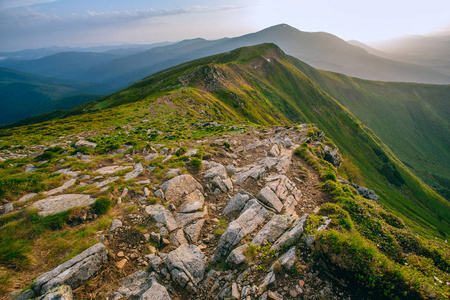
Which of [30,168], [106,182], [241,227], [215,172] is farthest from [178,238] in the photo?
[30,168]

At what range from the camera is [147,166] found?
49.3 ft

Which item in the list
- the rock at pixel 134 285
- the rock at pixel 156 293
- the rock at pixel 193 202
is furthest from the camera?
the rock at pixel 193 202

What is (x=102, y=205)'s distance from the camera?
31.9ft

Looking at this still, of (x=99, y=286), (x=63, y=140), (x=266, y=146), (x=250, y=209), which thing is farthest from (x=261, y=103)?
(x=99, y=286)

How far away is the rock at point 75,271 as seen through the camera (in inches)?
242

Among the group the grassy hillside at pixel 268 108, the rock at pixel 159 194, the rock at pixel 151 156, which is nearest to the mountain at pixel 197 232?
the rock at pixel 151 156

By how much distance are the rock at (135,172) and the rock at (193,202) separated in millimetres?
4453

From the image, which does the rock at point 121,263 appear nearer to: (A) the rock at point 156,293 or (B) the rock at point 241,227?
(A) the rock at point 156,293

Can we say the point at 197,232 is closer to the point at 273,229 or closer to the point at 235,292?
the point at 235,292

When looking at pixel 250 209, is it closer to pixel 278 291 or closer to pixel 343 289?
pixel 278 291

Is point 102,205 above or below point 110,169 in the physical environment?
below

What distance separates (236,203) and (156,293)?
6.43m

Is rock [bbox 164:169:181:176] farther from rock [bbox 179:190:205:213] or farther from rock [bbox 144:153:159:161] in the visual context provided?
rock [bbox 144:153:159:161]

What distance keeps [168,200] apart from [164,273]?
14.9ft
